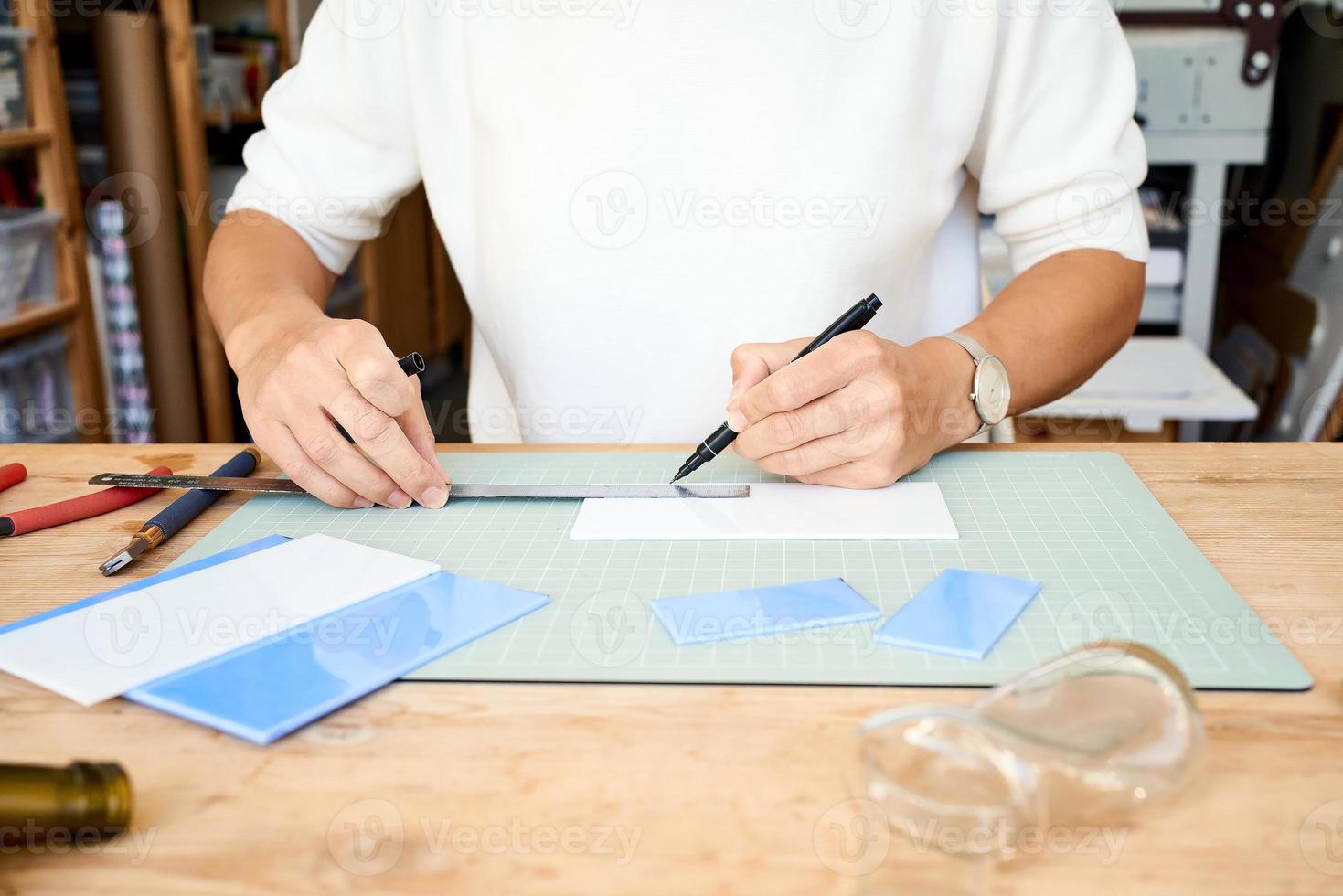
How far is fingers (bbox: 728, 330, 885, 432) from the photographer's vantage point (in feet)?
2.75

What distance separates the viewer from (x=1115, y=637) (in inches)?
23.8

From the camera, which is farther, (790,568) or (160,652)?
(790,568)

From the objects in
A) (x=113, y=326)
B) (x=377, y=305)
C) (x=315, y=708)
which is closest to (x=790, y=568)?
(x=315, y=708)

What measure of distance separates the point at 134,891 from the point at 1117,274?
0.96m

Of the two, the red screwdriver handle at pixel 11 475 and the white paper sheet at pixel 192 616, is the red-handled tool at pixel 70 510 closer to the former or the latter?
the red screwdriver handle at pixel 11 475

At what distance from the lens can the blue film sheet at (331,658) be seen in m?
0.54

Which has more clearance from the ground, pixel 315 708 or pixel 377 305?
pixel 315 708

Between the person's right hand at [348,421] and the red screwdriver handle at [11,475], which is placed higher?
the person's right hand at [348,421]

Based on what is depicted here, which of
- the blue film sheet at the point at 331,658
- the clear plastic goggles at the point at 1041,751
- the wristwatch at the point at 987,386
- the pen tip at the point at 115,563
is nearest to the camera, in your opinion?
the clear plastic goggles at the point at 1041,751

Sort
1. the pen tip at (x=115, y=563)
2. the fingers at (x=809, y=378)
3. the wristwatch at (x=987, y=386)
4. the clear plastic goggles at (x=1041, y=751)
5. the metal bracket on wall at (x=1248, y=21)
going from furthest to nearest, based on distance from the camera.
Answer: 1. the metal bracket on wall at (x=1248, y=21)
2. the wristwatch at (x=987, y=386)
3. the fingers at (x=809, y=378)
4. the pen tip at (x=115, y=563)
5. the clear plastic goggles at (x=1041, y=751)

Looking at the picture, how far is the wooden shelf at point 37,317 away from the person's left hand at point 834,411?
1.84 meters

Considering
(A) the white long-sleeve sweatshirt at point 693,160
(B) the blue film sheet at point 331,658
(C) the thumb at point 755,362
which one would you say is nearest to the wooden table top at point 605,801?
(B) the blue film sheet at point 331,658

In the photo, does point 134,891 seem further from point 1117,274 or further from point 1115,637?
point 1117,274

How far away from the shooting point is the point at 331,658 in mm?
595
